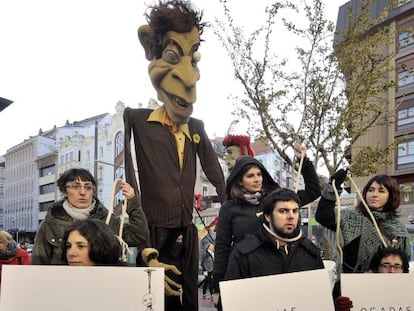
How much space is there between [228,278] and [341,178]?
0.99 m

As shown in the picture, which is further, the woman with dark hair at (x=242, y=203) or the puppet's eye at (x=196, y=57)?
the puppet's eye at (x=196, y=57)

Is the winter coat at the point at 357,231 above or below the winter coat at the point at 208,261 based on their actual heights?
above

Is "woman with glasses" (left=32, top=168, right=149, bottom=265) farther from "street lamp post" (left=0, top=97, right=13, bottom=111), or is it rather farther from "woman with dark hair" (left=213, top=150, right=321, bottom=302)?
"street lamp post" (left=0, top=97, right=13, bottom=111)

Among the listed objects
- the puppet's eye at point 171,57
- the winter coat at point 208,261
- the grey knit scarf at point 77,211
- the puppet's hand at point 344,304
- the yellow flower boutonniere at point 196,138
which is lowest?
the winter coat at point 208,261

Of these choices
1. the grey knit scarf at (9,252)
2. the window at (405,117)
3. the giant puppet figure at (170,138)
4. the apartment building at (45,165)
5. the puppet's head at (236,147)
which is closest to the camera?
the giant puppet figure at (170,138)

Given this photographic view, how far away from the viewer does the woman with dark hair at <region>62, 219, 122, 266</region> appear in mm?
2400

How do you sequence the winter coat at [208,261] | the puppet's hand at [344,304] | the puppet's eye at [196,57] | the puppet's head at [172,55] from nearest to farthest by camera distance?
the puppet's hand at [344,304] → the puppet's head at [172,55] → the puppet's eye at [196,57] → the winter coat at [208,261]

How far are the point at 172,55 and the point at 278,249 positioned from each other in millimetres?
1647

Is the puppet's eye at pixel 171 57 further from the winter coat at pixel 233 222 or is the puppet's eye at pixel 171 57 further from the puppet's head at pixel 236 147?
the puppet's head at pixel 236 147

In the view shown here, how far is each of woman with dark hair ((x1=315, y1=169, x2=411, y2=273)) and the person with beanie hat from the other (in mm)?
490

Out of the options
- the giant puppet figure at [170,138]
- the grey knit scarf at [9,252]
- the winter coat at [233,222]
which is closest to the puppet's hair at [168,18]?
the giant puppet figure at [170,138]

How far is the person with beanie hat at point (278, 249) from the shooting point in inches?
110

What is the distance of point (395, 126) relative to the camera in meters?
28.8

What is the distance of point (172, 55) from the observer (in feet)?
12.3
